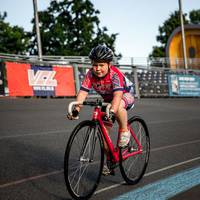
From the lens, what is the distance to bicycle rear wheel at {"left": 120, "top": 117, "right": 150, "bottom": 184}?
4.98 meters

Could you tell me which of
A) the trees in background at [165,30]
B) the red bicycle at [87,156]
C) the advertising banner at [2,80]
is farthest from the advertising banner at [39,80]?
the trees in background at [165,30]

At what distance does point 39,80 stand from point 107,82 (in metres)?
12.1

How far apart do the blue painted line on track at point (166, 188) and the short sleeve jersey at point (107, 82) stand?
119 centimetres

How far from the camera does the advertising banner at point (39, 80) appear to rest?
15.6 m

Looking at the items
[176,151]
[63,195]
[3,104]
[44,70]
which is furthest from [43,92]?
[63,195]

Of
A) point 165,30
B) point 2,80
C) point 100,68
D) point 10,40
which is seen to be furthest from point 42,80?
point 165,30

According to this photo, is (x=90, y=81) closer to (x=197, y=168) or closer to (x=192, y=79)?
(x=197, y=168)

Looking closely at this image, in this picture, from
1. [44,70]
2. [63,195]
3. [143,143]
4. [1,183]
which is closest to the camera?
[63,195]

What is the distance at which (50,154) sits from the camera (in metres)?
6.82

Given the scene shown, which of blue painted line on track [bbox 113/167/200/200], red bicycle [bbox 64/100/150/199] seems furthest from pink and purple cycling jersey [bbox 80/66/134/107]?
blue painted line on track [bbox 113/167/200/200]

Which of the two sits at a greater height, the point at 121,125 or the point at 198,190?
the point at 121,125

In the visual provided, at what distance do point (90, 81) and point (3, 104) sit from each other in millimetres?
10078

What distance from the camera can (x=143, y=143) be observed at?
221 inches

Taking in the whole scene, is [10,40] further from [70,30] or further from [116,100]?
[116,100]
